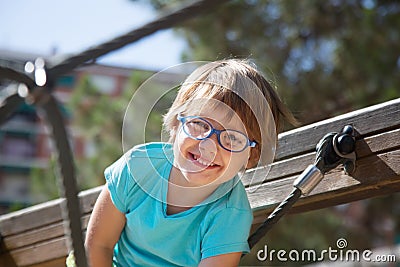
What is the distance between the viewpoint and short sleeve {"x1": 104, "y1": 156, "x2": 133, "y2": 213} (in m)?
1.10

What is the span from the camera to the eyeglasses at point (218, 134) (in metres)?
0.98

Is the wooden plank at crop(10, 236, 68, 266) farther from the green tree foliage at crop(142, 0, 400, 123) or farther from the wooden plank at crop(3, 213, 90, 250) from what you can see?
the green tree foliage at crop(142, 0, 400, 123)

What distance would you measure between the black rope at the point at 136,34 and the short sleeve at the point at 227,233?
1.62 ft

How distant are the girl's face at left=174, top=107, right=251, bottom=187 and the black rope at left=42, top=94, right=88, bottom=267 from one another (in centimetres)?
46

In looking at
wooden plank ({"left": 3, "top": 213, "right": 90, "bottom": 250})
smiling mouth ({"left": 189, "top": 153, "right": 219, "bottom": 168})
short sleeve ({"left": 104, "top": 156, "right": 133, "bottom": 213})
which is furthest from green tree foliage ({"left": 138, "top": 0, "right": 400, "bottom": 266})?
smiling mouth ({"left": 189, "top": 153, "right": 219, "bottom": 168})

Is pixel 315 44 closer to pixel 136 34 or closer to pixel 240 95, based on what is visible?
pixel 240 95

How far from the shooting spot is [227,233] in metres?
1.01

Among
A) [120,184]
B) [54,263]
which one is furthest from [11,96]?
[54,263]

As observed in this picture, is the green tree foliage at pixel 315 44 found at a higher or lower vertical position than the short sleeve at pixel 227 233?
lower

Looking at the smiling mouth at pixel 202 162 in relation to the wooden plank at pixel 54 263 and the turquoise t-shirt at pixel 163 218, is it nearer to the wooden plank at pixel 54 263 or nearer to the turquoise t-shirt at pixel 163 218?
the turquoise t-shirt at pixel 163 218

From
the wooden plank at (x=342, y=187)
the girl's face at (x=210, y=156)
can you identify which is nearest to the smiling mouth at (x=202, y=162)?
the girl's face at (x=210, y=156)

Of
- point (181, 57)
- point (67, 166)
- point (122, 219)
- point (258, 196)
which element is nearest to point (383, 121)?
point (258, 196)

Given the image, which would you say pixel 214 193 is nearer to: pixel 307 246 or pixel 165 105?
pixel 165 105

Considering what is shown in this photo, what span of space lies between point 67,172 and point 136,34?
137mm
